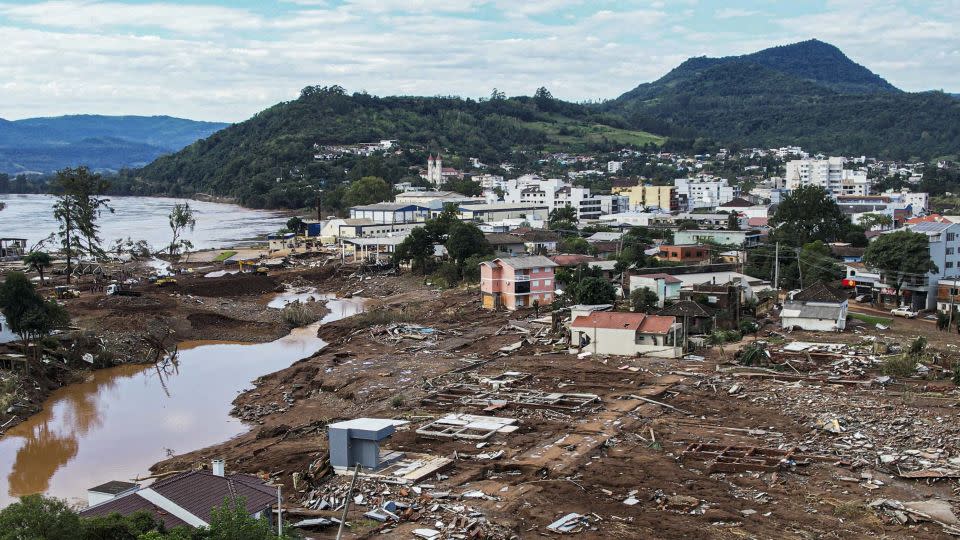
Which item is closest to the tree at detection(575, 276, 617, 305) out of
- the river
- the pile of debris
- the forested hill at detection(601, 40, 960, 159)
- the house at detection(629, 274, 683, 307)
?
the house at detection(629, 274, 683, 307)

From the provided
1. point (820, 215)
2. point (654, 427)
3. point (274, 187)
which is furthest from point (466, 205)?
point (654, 427)

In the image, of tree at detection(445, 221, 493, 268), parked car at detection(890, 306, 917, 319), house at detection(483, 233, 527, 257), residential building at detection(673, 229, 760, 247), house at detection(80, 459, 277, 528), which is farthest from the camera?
residential building at detection(673, 229, 760, 247)

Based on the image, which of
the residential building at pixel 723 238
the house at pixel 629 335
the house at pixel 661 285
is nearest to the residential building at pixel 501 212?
the residential building at pixel 723 238

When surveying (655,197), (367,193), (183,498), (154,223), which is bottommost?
(183,498)

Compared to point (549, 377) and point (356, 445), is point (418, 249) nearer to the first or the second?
point (549, 377)

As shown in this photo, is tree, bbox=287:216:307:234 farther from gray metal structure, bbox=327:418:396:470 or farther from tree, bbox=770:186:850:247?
gray metal structure, bbox=327:418:396:470

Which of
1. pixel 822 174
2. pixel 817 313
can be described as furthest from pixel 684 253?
pixel 822 174
